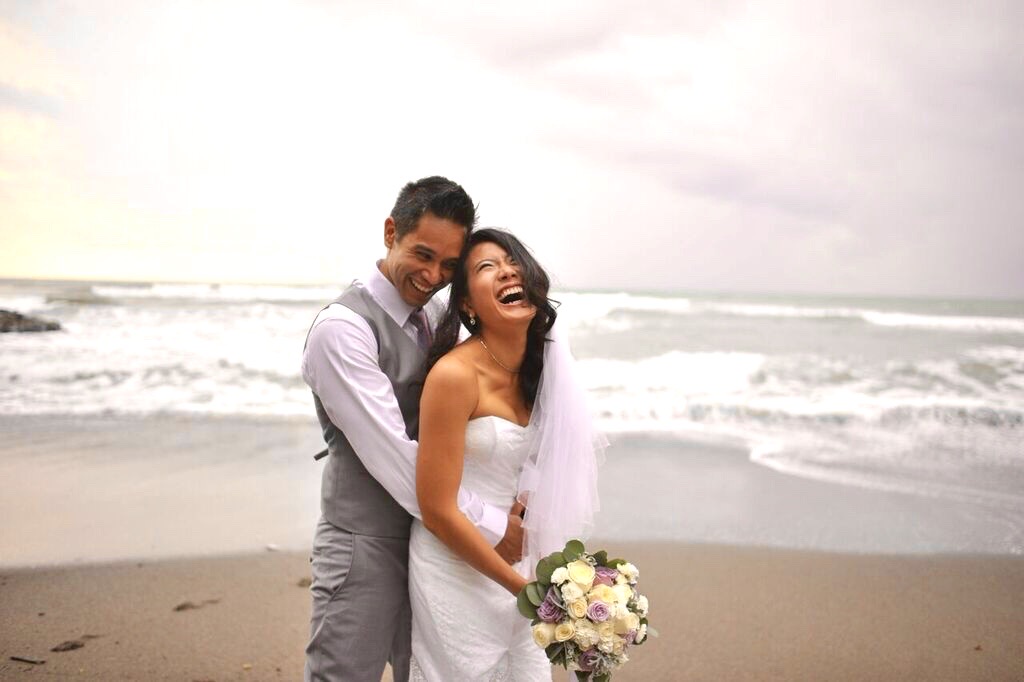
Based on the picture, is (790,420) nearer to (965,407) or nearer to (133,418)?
(965,407)

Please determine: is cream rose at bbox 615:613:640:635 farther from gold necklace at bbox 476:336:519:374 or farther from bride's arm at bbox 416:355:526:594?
gold necklace at bbox 476:336:519:374

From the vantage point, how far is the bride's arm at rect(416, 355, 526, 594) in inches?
92.4

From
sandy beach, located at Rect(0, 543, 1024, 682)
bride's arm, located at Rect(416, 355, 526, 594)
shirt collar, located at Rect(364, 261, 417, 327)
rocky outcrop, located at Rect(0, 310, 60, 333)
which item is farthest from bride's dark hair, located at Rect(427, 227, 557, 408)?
rocky outcrop, located at Rect(0, 310, 60, 333)

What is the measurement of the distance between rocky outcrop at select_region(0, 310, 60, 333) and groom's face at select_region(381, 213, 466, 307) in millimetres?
19930

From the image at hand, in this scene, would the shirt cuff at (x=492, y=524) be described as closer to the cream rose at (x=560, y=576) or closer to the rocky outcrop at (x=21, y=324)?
the cream rose at (x=560, y=576)

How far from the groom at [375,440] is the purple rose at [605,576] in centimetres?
36

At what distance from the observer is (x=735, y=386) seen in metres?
14.3

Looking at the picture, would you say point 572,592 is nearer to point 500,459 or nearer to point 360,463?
point 500,459

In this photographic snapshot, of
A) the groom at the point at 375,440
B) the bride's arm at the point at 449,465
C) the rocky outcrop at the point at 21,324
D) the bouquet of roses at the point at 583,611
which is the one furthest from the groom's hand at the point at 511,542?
the rocky outcrop at the point at 21,324

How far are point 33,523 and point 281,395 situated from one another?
6101 mm

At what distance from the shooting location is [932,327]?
95.6 ft

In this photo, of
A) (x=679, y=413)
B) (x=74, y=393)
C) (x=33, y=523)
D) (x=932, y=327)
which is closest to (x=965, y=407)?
(x=679, y=413)

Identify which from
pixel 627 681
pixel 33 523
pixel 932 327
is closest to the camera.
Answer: pixel 627 681

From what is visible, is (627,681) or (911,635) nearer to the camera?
(627,681)
